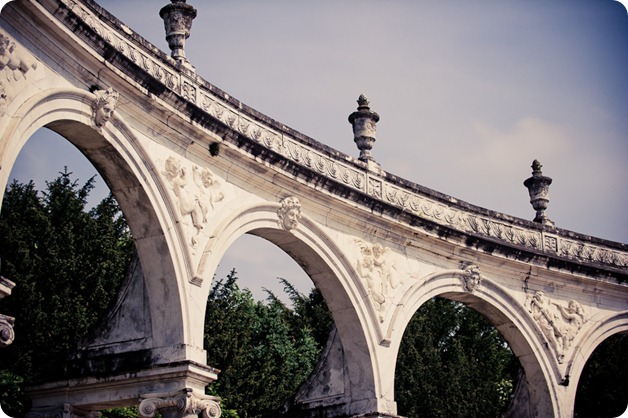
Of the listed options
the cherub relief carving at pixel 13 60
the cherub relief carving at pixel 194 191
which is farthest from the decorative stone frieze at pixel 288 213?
the cherub relief carving at pixel 13 60

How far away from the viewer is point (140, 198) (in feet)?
45.0

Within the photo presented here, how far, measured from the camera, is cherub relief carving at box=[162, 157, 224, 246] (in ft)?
46.2

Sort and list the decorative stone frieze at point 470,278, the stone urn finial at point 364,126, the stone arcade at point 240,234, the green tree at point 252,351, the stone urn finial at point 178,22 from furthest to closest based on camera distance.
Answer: the green tree at point 252,351, the decorative stone frieze at point 470,278, the stone urn finial at point 364,126, the stone urn finial at point 178,22, the stone arcade at point 240,234

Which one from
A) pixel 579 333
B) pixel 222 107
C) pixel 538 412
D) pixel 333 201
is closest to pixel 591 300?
pixel 579 333

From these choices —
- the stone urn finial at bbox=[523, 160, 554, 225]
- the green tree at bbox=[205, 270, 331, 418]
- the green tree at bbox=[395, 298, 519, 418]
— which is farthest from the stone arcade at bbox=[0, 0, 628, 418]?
the green tree at bbox=[395, 298, 519, 418]

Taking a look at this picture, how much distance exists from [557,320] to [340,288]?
5363mm

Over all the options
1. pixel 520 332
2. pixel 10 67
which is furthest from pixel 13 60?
pixel 520 332

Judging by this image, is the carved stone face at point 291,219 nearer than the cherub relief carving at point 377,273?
Yes

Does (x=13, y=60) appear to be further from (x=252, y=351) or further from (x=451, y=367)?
(x=451, y=367)

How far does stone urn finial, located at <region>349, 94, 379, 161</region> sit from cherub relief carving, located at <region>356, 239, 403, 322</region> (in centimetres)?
189

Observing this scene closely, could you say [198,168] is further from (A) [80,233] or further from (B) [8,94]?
(A) [80,233]

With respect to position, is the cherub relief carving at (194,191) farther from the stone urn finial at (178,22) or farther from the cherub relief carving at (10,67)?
the cherub relief carving at (10,67)

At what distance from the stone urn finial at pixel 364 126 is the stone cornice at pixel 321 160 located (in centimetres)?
70

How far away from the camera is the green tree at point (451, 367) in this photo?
107ft
